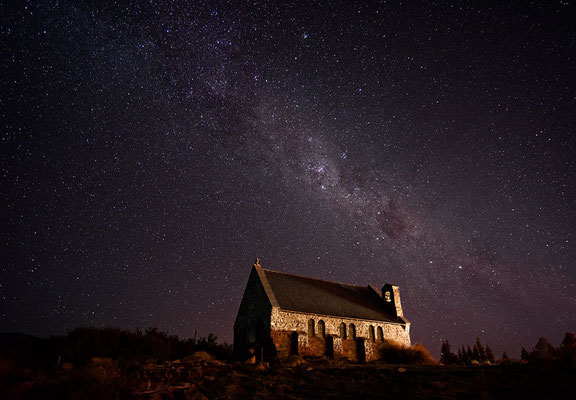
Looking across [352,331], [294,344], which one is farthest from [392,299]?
[294,344]

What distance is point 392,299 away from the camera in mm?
38031

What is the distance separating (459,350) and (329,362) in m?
86.9

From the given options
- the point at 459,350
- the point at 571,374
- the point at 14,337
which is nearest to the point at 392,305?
the point at 571,374

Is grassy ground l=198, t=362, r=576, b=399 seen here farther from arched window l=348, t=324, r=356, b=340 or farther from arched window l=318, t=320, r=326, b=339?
arched window l=348, t=324, r=356, b=340

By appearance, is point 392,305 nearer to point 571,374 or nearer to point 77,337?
A: point 571,374

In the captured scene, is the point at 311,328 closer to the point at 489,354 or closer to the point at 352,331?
the point at 352,331

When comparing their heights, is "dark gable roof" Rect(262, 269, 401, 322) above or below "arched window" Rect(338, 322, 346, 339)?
above

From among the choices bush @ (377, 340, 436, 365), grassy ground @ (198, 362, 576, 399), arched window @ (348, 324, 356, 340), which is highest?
arched window @ (348, 324, 356, 340)

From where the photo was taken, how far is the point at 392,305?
37.4 meters

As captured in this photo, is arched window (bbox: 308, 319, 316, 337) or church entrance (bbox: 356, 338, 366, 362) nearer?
arched window (bbox: 308, 319, 316, 337)

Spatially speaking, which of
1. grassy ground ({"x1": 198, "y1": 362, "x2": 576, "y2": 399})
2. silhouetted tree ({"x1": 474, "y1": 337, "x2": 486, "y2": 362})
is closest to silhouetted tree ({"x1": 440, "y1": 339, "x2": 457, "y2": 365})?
silhouetted tree ({"x1": 474, "y1": 337, "x2": 486, "y2": 362})

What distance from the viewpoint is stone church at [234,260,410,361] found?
2742cm

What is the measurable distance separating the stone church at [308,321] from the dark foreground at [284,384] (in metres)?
8.08

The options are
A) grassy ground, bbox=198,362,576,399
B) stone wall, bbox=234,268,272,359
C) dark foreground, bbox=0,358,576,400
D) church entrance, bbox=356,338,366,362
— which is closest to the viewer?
dark foreground, bbox=0,358,576,400
